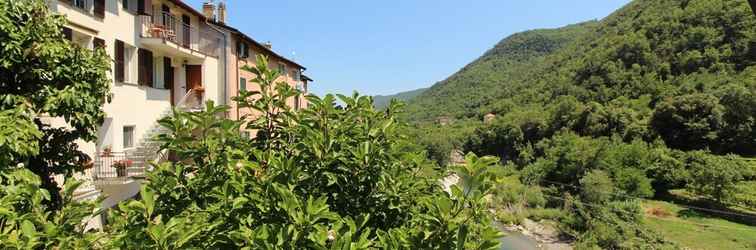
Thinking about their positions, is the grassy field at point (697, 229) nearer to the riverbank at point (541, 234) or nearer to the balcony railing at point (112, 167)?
the riverbank at point (541, 234)

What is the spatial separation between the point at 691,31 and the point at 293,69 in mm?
63542

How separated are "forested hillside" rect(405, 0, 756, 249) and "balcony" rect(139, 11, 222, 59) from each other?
9397 millimetres

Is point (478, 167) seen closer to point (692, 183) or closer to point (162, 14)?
point (162, 14)

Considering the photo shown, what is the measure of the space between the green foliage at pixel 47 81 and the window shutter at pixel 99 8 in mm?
7866

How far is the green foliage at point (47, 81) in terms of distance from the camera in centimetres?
449

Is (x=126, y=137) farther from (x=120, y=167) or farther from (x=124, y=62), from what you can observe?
(x=124, y=62)

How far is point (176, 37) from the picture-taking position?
639 inches

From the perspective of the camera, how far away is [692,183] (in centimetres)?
3728

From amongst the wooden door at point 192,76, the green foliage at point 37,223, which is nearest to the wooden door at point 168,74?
the wooden door at point 192,76

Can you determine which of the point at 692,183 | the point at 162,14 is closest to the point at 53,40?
the point at 162,14

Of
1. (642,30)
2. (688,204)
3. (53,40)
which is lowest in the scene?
(688,204)

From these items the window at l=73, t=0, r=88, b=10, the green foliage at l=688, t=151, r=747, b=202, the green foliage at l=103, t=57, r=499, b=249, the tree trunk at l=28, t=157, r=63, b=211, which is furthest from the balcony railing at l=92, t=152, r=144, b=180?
the green foliage at l=688, t=151, r=747, b=202

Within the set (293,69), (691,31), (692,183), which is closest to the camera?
(293,69)

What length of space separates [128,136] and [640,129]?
53.0 m
